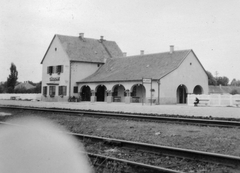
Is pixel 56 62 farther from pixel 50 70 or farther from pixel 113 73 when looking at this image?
pixel 113 73

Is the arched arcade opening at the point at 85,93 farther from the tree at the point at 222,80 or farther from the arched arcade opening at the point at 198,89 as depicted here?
the tree at the point at 222,80

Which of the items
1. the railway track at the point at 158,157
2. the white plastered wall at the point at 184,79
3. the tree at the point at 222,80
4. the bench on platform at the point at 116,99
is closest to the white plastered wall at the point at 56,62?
the bench on platform at the point at 116,99

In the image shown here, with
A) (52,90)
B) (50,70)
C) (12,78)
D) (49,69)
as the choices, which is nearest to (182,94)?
(52,90)

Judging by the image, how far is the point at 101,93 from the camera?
43.8 meters

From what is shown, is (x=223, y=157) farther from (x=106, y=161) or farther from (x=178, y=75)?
(x=178, y=75)

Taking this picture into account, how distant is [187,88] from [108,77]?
11.3 metres

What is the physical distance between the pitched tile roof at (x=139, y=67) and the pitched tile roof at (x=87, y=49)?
2.85 metres

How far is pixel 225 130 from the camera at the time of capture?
34.8 ft

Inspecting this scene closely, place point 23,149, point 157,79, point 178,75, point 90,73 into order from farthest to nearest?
point 90,73
point 178,75
point 157,79
point 23,149

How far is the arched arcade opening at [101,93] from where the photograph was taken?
43.4 meters

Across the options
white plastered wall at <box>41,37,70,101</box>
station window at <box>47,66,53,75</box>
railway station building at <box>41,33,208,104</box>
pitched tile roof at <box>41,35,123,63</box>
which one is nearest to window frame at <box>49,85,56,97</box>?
railway station building at <box>41,33,208,104</box>

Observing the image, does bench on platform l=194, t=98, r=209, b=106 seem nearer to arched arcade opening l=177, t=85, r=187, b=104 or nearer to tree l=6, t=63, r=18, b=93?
arched arcade opening l=177, t=85, r=187, b=104

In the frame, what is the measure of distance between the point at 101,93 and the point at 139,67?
26.1ft

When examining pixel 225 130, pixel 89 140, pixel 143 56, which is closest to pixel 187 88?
pixel 143 56
